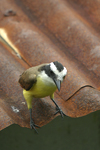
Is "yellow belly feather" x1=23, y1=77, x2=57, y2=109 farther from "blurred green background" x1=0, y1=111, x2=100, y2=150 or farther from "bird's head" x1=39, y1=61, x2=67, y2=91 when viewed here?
"blurred green background" x1=0, y1=111, x2=100, y2=150

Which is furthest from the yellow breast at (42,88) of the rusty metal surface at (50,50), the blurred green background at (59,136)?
the blurred green background at (59,136)

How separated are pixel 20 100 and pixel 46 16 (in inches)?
55.0

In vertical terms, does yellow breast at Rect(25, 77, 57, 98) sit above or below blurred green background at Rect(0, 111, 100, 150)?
above

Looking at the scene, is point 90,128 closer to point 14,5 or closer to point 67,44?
point 67,44

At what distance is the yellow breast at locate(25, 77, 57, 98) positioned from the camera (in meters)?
2.45

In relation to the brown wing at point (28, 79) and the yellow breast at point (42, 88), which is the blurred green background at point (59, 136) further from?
the brown wing at point (28, 79)

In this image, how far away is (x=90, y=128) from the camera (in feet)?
8.83

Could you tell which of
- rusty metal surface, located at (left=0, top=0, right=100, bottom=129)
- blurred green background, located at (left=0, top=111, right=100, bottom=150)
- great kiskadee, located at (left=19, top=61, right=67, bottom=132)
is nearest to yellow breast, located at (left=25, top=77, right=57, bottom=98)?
great kiskadee, located at (left=19, top=61, right=67, bottom=132)

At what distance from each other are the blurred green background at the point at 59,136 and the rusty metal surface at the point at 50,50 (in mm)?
194

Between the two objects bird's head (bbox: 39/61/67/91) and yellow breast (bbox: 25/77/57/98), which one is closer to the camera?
bird's head (bbox: 39/61/67/91)

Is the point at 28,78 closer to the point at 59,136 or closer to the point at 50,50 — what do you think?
the point at 50,50

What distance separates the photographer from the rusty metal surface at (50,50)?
2412 mm

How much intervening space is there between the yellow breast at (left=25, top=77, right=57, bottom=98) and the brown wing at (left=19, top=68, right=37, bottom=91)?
0.05 meters

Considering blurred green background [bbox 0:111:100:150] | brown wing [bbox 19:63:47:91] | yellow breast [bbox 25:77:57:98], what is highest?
brown wing [bbox 19:63:47:91]
